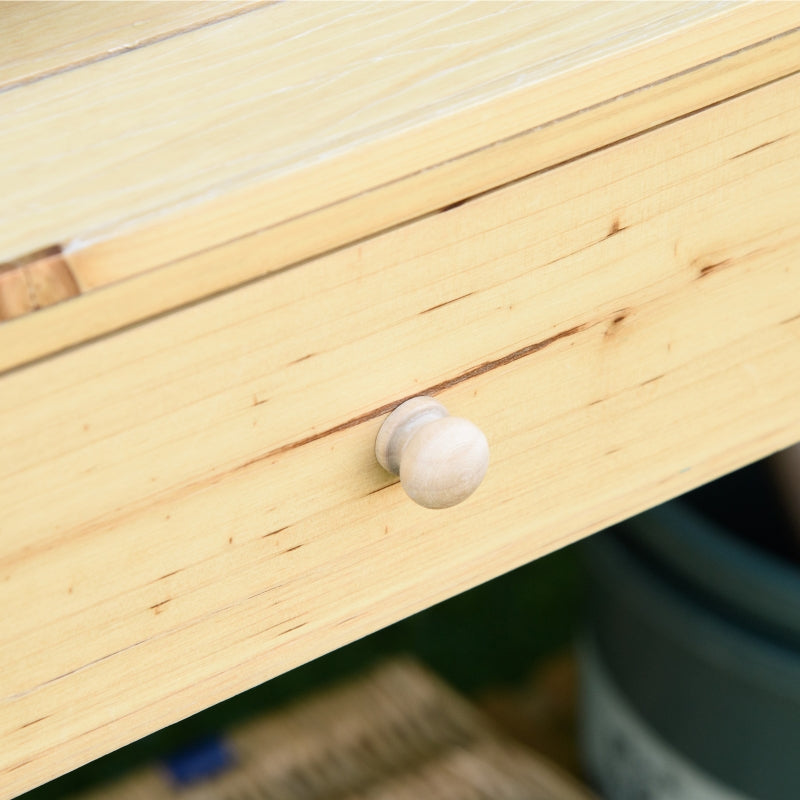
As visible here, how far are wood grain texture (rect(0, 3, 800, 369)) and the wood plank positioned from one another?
11 mm

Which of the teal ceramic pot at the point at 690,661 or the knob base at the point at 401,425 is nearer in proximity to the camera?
the knob base at the point at 401,425

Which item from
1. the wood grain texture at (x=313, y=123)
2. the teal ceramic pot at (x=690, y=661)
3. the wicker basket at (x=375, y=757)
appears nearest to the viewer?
the wood grain texture at (x=313, y=123)

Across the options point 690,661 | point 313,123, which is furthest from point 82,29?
point 690,661

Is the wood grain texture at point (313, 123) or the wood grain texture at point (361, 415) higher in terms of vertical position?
the wood grain texture at point (313, 123)

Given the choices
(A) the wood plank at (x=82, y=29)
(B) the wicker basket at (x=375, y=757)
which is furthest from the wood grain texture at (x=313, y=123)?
(B) the wicker basket at (x=375, y=757)

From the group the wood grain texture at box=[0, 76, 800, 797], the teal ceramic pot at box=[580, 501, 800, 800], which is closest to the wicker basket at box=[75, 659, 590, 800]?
the teal ceramic pot at box=[580, 501, 800, 800]

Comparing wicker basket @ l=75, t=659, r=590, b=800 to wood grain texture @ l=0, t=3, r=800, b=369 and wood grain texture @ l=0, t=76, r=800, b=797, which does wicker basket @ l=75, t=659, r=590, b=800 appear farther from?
wood grain texture @ l=0, t=3, r=800, b=369

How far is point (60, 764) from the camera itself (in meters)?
0.34

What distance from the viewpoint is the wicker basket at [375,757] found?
75 cm

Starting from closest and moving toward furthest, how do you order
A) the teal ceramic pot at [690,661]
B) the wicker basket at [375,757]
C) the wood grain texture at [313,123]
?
the wood grain texture at [313,123], the teal ceramic pot at [690,661], the wicker basket at [375,757]

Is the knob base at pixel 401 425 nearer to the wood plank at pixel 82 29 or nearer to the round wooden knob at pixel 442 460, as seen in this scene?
the round wooden knob at pixel 442 460

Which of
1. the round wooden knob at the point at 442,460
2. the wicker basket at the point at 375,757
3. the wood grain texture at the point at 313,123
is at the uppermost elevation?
the wicker basket at the point at 375,757

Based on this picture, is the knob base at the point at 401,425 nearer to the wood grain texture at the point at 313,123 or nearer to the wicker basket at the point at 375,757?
the wood grain texture at the point at 313,123

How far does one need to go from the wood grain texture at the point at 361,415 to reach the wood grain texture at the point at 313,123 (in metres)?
0.01
